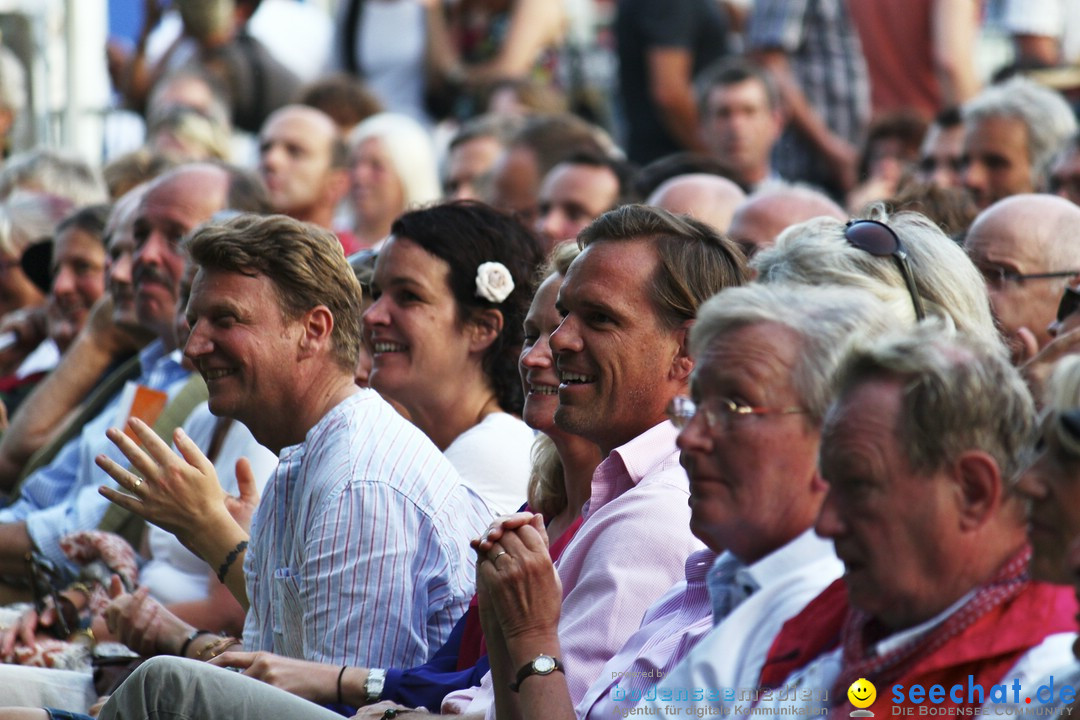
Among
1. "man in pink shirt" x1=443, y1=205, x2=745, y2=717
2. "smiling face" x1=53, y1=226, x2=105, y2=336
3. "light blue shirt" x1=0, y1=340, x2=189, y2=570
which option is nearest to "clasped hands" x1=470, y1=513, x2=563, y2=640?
"man in pink shirt" x1=443, y1=205, x2=745, y2=717

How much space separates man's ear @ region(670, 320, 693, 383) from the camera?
11.6 feet

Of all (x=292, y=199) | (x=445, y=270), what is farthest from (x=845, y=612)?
(x=292, y=199)

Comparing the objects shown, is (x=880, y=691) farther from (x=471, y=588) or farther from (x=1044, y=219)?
(x=1044, y=219)

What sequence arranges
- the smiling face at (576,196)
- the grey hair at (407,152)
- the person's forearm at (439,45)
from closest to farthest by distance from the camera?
the smiling face at (576,196) < the grey hair at (407,152) < the person's forearm at (439,45)

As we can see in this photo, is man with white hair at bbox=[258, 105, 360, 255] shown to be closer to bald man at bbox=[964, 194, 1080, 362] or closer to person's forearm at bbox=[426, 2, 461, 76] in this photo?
person's forearm at bbox=[426, 2, 461, 76]

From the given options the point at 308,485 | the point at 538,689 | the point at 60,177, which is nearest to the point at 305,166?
the point at 60,177

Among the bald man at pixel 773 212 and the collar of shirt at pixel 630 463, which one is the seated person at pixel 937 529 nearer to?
the collar of shirt at pixel 630 463

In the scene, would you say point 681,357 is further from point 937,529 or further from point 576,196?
point 576,196

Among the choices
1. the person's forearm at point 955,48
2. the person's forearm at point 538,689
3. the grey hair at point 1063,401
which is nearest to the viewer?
the grey hair at point 1063,401

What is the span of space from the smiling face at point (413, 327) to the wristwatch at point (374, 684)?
127cm

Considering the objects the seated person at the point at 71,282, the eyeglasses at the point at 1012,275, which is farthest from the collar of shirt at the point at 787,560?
the seated person at the point at 71,282

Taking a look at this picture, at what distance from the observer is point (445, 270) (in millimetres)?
4684

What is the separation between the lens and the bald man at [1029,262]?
453 cm

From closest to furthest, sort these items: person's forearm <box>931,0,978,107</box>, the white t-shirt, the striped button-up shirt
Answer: the striped button-up shirt → the white t-shirt → person's forearm <box>931,0,978,107</box>
